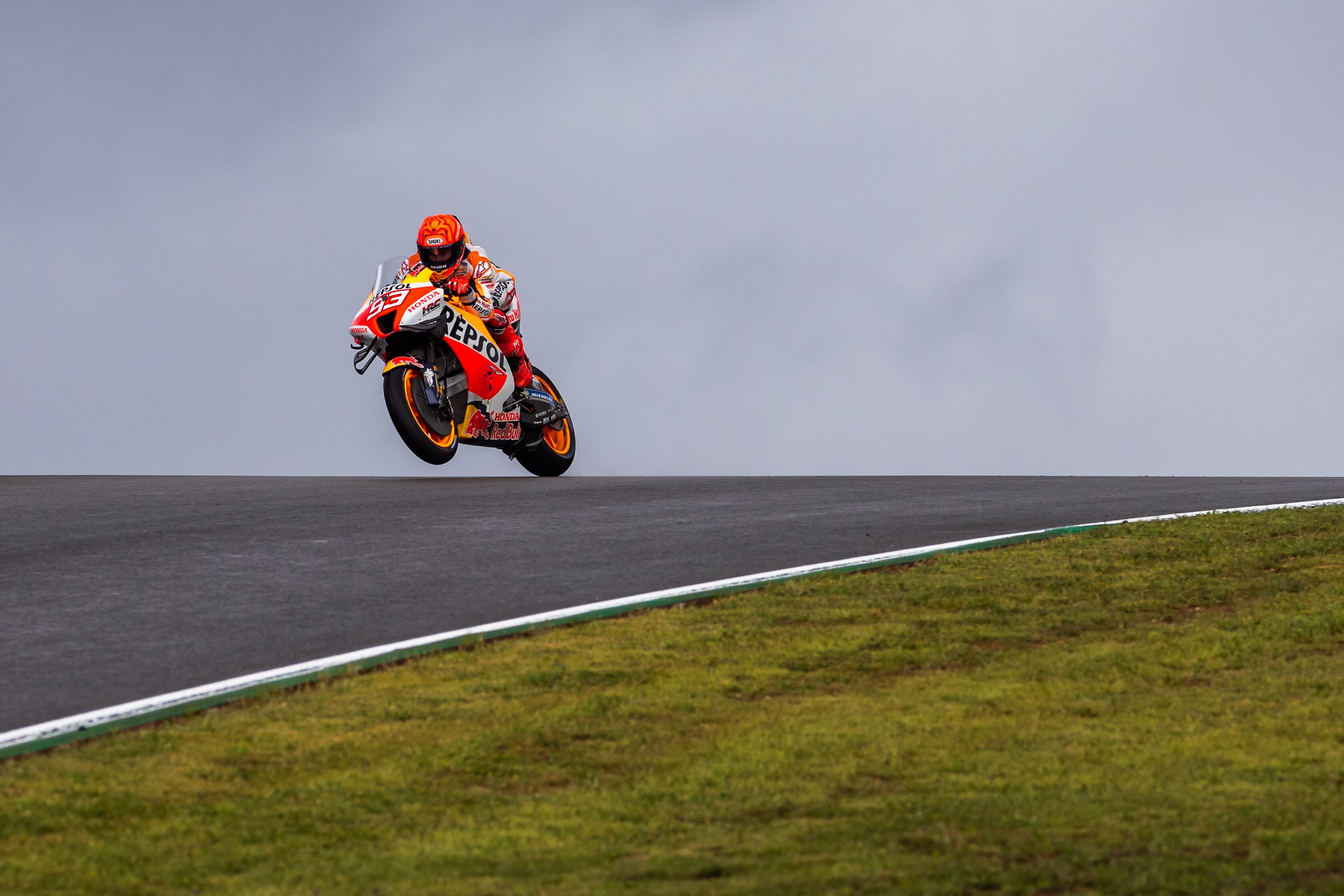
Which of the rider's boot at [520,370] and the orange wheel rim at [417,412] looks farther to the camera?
the rider's boot at [520,370]

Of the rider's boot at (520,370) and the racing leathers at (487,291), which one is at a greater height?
the racing leathers at (487,291)

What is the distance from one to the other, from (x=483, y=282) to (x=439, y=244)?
709 millimetres

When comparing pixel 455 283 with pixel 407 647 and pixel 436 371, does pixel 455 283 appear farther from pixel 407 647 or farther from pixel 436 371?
pixel 407 647

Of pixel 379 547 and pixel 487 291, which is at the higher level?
pixel 487 291

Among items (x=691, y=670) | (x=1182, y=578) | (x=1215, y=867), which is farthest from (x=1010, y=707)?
(x=1182, y=578)

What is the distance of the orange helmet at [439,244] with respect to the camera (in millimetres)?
17375

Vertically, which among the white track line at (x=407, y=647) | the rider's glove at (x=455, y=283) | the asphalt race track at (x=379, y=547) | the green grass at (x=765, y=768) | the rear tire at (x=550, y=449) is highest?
the rider's glove at (x=455, y=283)

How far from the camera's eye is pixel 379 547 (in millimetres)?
10102

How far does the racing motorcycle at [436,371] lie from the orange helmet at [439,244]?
16.1 inches

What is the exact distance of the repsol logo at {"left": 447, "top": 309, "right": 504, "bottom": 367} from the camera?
1697cm

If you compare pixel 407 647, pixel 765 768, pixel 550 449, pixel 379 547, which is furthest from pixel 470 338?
pixel 765 768

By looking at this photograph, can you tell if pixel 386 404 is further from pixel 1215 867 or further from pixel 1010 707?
pixel 1215 867

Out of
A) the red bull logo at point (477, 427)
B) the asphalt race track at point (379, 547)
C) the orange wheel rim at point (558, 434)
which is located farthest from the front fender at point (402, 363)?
the orange wheel rim at point (558, 434)

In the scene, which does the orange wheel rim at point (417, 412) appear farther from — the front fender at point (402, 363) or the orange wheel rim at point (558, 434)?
the orange wheel rim at point (558, 434)
